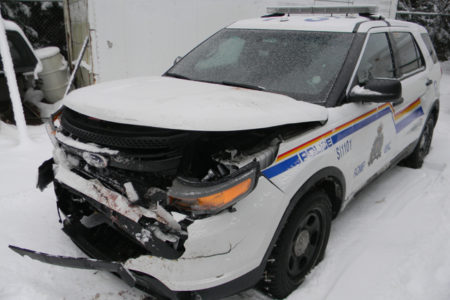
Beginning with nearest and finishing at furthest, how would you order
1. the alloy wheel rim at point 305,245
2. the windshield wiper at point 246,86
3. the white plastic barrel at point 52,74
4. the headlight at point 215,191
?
the headlight at point 215,191, the alloy wheel rim at point 305,245, the windshield wiper at point 246,86, the white plastic barrel at point 52,74

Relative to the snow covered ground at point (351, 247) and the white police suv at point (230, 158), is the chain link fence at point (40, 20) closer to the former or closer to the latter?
the snow covered ground at point (351, 247)

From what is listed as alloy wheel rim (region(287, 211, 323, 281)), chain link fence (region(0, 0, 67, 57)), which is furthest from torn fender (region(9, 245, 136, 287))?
chain link fence (region(0, 0, 67, 57))

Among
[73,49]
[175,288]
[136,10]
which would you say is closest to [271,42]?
[175,288]

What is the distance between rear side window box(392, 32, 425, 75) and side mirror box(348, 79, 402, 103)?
109 centimetres

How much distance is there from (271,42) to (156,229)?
1.98 meters

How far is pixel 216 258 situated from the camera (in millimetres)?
1968

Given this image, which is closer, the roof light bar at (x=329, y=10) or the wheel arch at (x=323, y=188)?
the wheel arch at (x=323, y=188)

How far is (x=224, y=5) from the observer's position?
7480mm

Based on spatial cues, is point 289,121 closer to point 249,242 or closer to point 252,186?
point 252,186

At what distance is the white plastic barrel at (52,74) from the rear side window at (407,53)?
567 cm

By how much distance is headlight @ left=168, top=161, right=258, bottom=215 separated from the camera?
188 centimetres

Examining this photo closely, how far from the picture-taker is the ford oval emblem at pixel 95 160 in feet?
6.88

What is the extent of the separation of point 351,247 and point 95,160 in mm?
2174

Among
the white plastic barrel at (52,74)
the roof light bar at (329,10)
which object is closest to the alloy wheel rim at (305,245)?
the roof light bar at (329,10)
